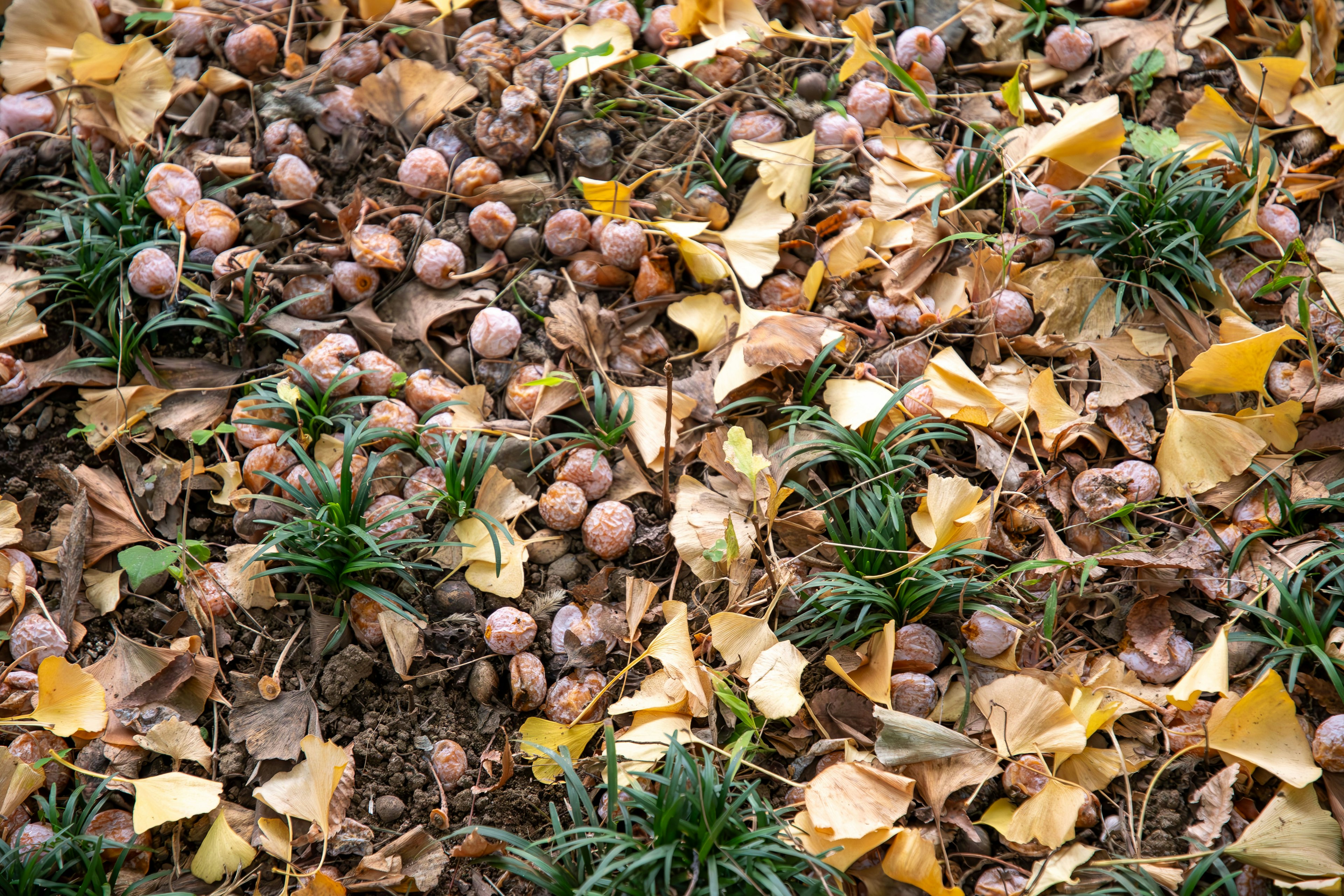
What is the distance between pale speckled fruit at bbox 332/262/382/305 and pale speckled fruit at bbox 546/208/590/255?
406mm

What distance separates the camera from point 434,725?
151cm

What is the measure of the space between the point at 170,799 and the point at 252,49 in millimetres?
1732

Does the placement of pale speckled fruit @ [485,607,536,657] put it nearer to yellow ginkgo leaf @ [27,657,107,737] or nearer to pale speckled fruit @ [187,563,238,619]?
pale speckled fruit @ [187,563,238,619]

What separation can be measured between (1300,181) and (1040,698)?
1.42 m

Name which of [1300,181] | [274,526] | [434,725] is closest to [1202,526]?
[1300,181]

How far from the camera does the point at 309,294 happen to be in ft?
6.01

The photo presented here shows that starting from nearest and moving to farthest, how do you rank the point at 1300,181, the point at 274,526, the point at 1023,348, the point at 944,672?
the point at 944,672, the point at 274,526, the point at 1023,348, the point at 1300,181

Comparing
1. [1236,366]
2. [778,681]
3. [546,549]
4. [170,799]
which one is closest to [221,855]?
[170,799]

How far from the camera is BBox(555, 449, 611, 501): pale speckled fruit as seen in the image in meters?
1.66

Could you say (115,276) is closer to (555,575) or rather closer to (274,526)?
(274,526)

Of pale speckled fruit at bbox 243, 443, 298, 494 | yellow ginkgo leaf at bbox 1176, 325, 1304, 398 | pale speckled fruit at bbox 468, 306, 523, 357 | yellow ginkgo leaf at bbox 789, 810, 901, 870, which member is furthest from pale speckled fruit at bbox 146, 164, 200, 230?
yellow ginkgo leaf at bbox 1176, 325, 1304, 398

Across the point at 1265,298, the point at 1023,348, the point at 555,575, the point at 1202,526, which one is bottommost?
the point at 555,575

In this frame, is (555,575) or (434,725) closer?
(434,725)

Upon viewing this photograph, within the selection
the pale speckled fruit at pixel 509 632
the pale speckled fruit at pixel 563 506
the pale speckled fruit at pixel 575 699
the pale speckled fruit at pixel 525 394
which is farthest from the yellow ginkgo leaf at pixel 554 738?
the pale speckled fruit at pixel 525 394
